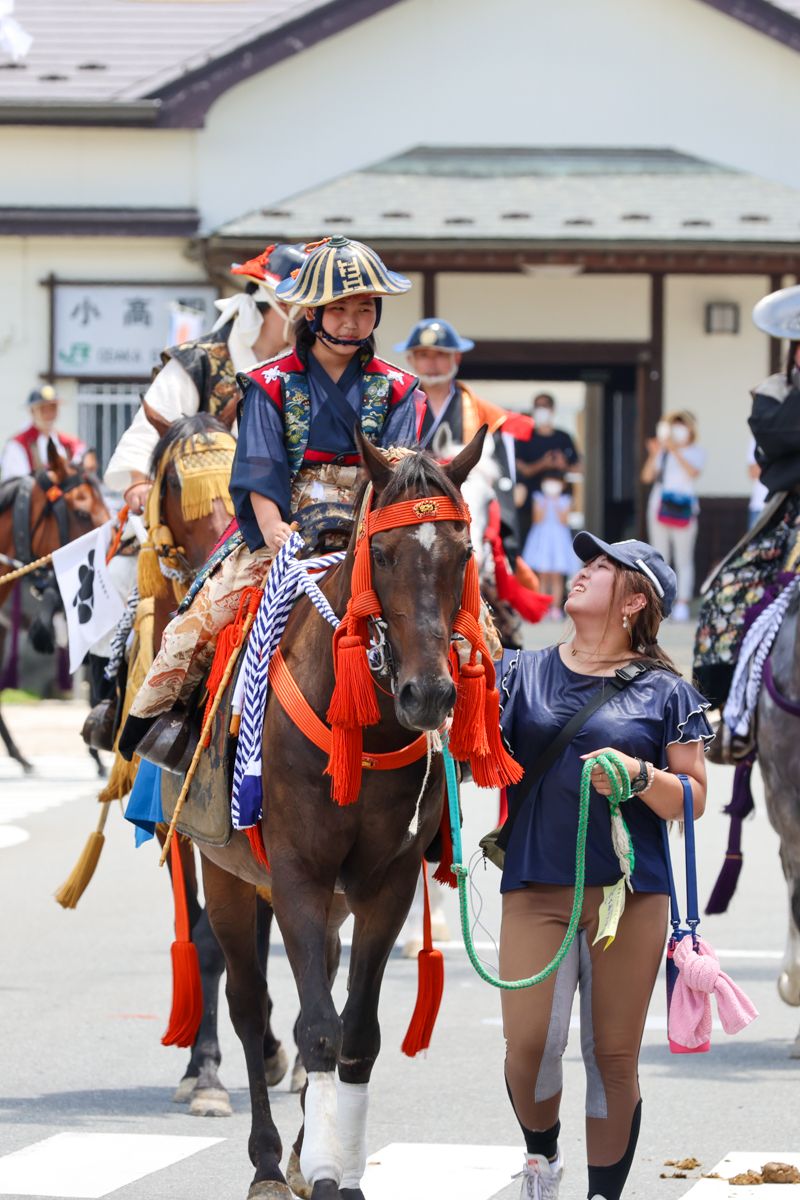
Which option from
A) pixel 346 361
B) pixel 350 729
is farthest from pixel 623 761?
pixel 346 361

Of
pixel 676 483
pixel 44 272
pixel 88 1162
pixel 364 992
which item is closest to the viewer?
pixel 364 992

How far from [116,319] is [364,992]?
21046mm

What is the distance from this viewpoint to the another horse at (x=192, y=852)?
313 inches

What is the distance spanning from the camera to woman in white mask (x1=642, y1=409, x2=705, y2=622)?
24641 mm

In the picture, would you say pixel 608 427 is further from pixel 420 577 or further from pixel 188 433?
pixel 420 577

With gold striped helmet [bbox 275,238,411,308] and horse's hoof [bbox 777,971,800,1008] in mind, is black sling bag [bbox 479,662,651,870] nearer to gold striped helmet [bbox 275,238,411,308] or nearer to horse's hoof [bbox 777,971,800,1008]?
gold striped helmet [bbox 275,238,411,308]

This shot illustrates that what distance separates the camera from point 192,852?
342 inches

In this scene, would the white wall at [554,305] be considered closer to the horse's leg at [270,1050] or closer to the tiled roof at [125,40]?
the tiled roof at [125,40]

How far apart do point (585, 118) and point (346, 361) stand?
21.9 meters

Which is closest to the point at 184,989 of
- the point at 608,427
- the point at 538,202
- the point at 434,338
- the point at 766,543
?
the point at 766,543

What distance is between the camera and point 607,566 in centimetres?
587

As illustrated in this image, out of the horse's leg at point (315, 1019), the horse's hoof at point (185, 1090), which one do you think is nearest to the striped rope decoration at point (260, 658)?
the horse's leg at point (315, 1019)

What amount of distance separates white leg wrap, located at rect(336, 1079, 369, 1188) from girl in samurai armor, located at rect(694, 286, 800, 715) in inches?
145

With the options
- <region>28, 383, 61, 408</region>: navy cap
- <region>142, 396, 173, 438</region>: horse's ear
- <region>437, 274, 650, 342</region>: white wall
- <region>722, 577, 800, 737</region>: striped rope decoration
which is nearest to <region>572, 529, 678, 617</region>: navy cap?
<region>142, 396, 173, 438</region>: horse's ear
